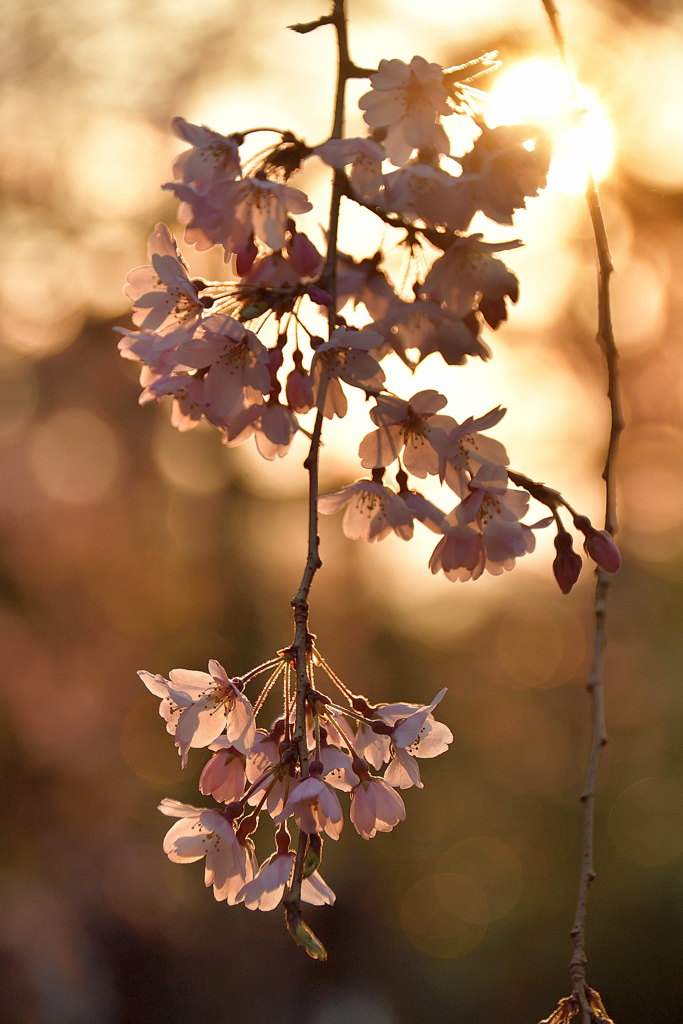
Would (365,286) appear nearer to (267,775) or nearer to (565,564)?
(565,564)

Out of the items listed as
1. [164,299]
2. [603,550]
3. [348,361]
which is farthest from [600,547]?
[164,299]

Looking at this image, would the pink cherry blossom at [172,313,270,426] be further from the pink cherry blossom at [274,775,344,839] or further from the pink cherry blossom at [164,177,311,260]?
the pink cherry blossom at [274,775,344,839]

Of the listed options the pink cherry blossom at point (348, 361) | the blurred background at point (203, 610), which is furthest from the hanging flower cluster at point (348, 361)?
the blurred background at point (203, 610)

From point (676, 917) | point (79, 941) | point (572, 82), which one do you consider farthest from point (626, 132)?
point (79, 941)

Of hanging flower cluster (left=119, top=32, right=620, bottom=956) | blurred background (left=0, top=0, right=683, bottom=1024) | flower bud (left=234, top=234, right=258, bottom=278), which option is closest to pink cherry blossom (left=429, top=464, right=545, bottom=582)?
hanging flower cluster (left=119, top=32, right=620, bottom=956)

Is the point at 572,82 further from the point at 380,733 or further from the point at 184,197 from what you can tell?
the point at 380,733

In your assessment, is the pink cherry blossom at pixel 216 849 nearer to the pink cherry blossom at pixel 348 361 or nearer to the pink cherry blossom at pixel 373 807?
the pink cherry blossom at pixel 373 807
